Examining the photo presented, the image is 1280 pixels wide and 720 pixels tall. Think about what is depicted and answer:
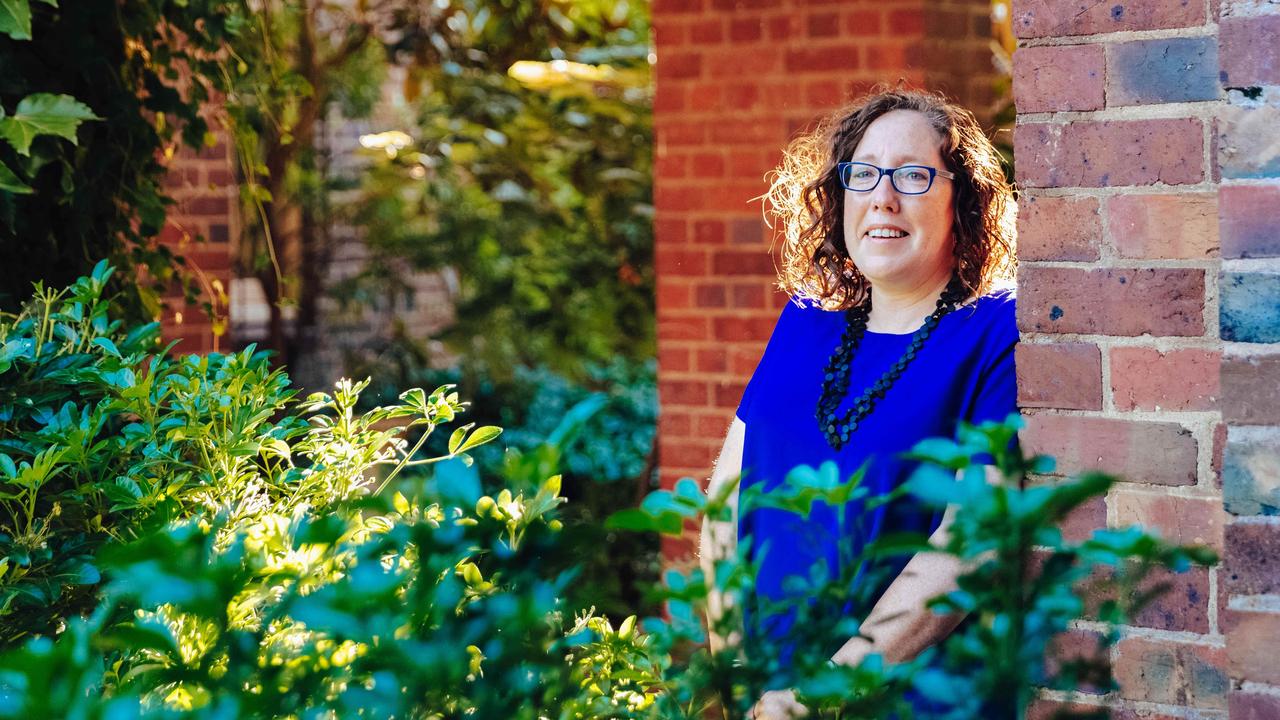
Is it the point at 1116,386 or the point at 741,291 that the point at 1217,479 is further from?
the point at 741,291

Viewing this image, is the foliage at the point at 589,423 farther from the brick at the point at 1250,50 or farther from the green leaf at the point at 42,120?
the brick at the point at 1250,50

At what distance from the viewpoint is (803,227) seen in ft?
8.43

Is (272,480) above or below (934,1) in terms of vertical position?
below

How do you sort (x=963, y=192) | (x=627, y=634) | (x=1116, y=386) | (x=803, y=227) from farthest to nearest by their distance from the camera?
(x=803, y=227), (x=963, y=192), (x=1116, y=386), (x=627, y=634)

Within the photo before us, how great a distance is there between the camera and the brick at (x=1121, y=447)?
1.61 meters

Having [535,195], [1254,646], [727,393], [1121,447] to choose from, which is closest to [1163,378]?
[1121,447]

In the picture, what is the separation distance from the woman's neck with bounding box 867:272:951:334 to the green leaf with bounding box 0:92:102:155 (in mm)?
1429

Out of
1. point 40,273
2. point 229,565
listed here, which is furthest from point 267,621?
point 40,273

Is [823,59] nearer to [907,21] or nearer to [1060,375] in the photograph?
[907,21]

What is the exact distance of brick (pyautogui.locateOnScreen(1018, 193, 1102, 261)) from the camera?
1637 millimetres

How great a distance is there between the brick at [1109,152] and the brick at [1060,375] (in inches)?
7.6

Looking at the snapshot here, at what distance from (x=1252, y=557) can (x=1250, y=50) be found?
0.51 m

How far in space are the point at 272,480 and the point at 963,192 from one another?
114 cm

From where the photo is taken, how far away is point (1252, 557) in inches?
56.6
